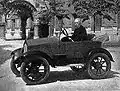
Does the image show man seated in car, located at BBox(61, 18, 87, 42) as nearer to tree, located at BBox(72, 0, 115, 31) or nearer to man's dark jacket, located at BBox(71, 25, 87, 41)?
man's dark jacket, located at BBox(71, 25, 87, 41)

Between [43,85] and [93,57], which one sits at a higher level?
[93,57]

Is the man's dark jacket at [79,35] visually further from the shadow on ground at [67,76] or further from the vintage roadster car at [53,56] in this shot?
the shadow on ground at [67,76]

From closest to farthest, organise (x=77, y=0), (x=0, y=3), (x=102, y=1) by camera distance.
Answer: (x=102, y=1)
(x=77, y=0)
(x=0, y=3)

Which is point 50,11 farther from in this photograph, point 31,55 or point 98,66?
point 31,55

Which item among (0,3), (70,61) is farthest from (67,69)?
(0,3)

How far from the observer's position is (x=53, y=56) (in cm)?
605

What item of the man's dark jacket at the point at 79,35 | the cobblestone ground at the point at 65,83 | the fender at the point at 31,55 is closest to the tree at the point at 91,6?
the man's dark jacket at the point at 79,35

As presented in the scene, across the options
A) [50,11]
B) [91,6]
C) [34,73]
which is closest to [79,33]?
[34,73]

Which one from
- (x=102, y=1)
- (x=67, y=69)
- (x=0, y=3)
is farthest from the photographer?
(x=0, y=3)

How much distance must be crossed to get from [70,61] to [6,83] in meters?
2.01

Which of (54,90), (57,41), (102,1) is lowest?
(54,90)

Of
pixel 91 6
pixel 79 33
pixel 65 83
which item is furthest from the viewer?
pixel 91 6

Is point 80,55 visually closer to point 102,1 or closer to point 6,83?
point 6,83

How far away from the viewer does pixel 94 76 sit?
6.30 m
